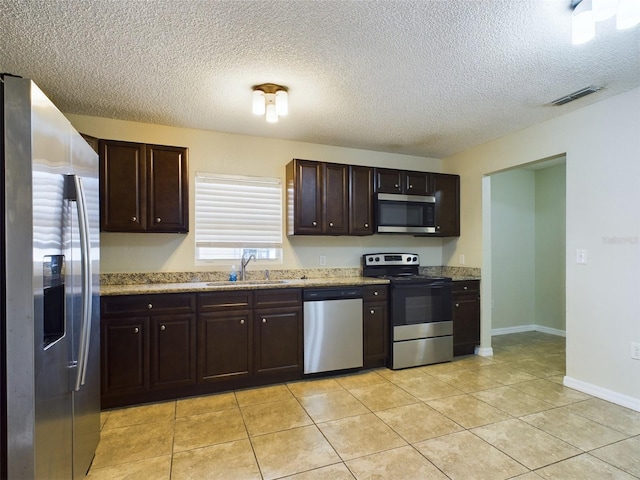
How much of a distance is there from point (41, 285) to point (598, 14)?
2.69m

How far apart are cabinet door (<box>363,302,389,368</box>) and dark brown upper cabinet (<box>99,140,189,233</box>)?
6.66 ft

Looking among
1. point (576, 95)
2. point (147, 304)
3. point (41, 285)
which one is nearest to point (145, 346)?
point (147, 304)

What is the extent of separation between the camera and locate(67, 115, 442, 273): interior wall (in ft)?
10.9

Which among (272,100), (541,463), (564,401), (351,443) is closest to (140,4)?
(272,100)

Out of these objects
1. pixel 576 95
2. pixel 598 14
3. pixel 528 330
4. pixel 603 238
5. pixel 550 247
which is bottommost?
pixel 528 330

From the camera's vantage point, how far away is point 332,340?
11.1 ft

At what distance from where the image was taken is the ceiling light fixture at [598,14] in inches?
62.5

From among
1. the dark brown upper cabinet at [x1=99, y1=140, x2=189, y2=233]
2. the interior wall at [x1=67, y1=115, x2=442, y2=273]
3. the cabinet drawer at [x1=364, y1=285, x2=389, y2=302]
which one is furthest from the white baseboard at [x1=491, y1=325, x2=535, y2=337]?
the dark brown upper cabinet at [x1=99, y1=140, x2=189, y2=233]

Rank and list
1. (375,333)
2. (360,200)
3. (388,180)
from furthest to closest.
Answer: (388,180) → (360,200) → (375,333)

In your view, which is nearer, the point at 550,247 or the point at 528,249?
the point at 550,247

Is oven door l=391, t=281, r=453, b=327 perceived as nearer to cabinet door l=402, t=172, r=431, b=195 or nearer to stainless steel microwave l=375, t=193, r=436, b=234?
stainless steel microwave l=375, t=193, r=436, b=234

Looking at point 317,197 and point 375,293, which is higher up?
point 317,197

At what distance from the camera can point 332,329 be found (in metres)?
3.39

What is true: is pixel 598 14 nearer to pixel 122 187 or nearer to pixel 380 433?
pixel 380 433
